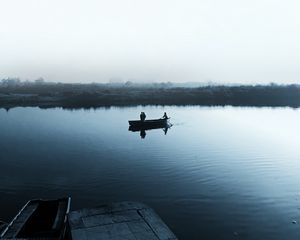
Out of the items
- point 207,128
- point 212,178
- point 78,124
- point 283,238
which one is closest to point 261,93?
point 207,128

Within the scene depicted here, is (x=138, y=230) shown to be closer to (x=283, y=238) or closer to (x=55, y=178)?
(x=283, y=238)

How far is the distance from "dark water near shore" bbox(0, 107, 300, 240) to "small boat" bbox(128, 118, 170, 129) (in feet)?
5.82

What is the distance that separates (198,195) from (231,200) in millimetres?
2125

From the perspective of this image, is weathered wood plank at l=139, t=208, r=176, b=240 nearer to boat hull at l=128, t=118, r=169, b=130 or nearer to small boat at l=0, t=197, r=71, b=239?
small boat at l=0, t=197, r=71, b=239

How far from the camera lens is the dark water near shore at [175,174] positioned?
18.3m

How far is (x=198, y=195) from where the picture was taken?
21.9 m

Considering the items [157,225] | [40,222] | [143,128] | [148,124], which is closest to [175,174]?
[40,222]

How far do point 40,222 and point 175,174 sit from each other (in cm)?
1340

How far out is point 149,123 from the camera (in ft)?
171

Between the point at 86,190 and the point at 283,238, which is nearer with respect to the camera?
the point at 283,238

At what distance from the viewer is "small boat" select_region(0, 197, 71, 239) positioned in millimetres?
13602

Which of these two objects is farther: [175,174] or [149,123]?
[149,123]

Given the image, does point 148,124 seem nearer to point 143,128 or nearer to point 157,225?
point 143,128

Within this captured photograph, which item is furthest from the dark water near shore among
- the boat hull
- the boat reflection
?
the boat hull
